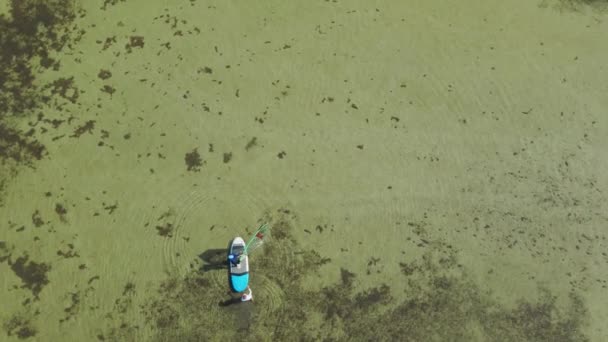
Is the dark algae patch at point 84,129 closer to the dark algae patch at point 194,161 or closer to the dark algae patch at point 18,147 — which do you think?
the dark algae patch at point 18,147

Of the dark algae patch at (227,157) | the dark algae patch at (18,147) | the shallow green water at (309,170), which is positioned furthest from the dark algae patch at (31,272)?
the dark algae patch at (227,157)

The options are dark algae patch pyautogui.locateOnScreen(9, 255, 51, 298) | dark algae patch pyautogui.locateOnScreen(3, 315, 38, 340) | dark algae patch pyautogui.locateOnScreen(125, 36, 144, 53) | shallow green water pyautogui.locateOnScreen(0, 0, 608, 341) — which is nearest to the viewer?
dark algae patch pyautogui.locateOnScreen(3, 315, 38, 340)

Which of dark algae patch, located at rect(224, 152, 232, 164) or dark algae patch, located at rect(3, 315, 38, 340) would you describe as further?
dark algae patch, located at rect(224, 152, 232, 164)

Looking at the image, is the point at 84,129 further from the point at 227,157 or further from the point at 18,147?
the point at 227,157

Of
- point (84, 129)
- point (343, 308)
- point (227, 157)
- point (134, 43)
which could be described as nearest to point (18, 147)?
point (84, 129)

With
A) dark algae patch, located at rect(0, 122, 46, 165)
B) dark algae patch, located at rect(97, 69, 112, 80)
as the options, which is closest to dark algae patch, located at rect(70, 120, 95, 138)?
dark algae patch, located at rect(0, 122, 46, 165)

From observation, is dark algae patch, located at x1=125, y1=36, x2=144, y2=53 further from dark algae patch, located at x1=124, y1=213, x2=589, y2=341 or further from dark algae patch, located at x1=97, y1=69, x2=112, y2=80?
dark algae patch, located at x1=124, y1=213, x2=589, y2=341
